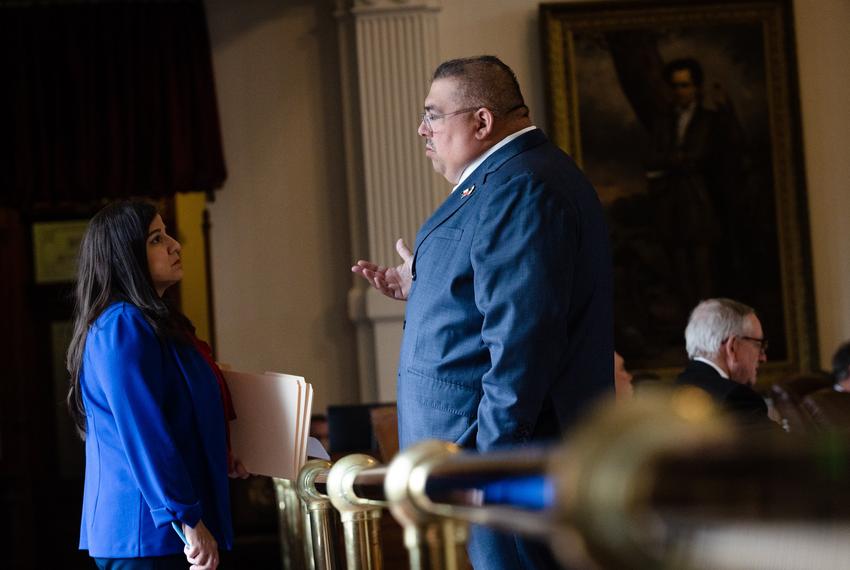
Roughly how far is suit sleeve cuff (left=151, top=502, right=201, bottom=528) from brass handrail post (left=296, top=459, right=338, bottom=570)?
21.5 inches

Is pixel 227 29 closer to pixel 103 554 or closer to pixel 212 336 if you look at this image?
pixel 212 336

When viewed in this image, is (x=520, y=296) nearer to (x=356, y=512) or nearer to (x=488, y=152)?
(x=488, y=152)

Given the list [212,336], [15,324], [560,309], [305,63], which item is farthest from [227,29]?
[560,309]

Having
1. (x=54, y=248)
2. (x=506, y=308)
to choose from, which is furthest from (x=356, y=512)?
(x=54, y=248)

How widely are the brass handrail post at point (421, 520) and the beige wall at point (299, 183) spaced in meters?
6.84

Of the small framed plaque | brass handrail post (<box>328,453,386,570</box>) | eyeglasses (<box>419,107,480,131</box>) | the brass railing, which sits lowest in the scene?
brass handrail post (<box>328,453,386,570</box>)

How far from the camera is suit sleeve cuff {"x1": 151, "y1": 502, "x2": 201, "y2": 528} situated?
2.58m

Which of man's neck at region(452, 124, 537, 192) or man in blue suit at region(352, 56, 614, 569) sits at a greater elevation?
man's neck at region(452, 124, 537, 192)

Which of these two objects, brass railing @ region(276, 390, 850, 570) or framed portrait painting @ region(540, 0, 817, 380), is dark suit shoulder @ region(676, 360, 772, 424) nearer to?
brass railing @ region(276, 390, 850, 570)

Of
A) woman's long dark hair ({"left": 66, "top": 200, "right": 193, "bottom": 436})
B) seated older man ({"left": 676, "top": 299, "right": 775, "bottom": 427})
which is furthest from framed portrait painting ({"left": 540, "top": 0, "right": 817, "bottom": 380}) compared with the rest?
woman's long dark hair ({"left": 66, "top": 200, "right": 193, "bottom": 436})

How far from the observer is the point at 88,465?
110 inches

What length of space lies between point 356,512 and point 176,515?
39.6 inches

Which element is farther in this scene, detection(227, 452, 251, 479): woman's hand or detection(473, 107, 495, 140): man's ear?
detection(227, 452, 251, 479): woman's hand

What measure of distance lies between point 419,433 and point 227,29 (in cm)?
603
